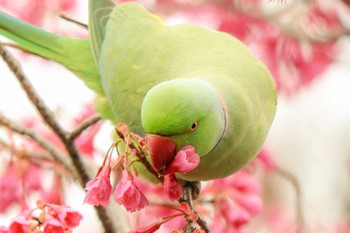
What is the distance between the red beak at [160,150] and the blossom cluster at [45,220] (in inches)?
7.2

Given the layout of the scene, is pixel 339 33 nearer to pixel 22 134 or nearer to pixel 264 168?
pixel 264 168

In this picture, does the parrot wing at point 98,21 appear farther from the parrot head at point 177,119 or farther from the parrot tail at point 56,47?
the parrot head at point 177,119

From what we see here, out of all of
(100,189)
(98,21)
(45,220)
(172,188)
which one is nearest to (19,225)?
(45,220)

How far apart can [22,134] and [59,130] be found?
0.13m

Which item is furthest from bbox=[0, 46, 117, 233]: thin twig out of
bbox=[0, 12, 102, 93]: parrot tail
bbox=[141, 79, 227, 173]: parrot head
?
bbox=[141, 79, 227, 173]: parrot head

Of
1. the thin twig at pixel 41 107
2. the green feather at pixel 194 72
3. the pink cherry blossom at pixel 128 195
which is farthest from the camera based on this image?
the thin twig at pixel 41 107

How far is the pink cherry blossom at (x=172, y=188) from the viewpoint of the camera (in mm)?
1383

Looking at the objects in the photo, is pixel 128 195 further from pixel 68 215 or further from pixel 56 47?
pixel 56 47

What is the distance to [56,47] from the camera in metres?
2.15

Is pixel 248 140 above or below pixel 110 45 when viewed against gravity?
below

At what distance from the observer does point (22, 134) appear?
6.20ft

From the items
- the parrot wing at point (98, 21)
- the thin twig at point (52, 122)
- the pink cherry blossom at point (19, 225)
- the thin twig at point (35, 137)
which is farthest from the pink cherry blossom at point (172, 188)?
the parrot wing at point (98, 21)

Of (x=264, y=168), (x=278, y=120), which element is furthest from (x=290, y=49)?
(x=278, y=120)

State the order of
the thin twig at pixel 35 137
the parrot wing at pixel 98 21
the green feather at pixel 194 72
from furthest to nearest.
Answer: the parrot wing at pixel 98 21
the thin twig at pixel 35 137
the green feather at pixel 194 72
